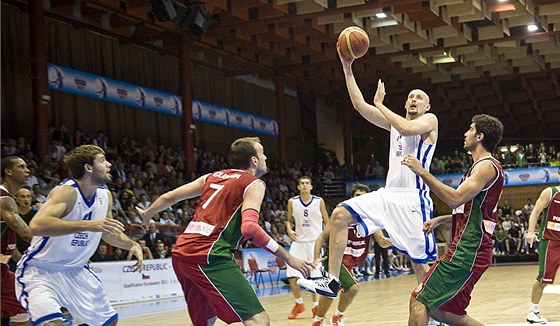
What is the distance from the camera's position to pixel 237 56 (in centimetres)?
2459

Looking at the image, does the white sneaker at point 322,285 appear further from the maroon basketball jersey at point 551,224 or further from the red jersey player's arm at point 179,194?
the maroon basketball jersey at point 551,224

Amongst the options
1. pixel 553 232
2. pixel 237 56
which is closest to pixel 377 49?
pixel 237 56

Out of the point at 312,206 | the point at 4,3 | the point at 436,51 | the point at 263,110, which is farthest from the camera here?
the point at 263,110

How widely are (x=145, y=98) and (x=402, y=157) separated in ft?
51.7

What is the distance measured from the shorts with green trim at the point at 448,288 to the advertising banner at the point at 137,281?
7921 millimetres

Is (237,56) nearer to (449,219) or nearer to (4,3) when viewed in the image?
(4,3)

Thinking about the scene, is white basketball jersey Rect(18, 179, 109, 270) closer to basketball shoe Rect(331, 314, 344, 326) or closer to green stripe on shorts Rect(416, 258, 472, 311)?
green stripe on shorts Rect(416, 258, 472, 311)

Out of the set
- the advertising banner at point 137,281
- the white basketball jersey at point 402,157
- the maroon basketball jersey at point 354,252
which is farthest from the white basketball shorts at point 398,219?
the advertising banner at point 137,281

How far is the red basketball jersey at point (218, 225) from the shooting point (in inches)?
181

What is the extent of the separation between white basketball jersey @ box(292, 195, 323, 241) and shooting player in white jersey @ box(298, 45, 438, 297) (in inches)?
160

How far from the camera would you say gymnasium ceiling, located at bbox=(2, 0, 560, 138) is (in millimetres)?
19359

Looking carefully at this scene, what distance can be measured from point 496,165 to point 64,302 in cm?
297

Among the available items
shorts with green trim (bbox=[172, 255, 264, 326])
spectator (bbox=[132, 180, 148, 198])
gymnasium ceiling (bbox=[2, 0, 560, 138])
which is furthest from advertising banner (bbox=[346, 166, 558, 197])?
shorts with green trim (bbox=[172, 255, 264, 326])

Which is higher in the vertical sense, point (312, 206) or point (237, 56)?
point (237, 56)
